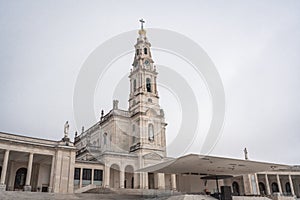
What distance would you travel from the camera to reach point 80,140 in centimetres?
5781

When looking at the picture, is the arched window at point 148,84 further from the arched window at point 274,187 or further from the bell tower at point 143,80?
the arched window at point 274,187

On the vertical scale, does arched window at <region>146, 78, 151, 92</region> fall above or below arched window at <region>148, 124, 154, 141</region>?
above

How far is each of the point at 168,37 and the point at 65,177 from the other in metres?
19.2

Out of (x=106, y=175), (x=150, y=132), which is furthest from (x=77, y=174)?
(x=150, y=132)

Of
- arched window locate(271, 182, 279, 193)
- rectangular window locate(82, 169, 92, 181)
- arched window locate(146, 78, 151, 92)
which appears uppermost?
arched window locate(146, 78, 151, 92)

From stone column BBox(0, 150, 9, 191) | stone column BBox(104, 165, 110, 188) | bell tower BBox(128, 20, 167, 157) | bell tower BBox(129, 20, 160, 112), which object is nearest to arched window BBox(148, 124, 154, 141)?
bell tower BBox(128, 20, 167, 157)

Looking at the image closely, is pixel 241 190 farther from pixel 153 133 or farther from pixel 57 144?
pixel 57 144

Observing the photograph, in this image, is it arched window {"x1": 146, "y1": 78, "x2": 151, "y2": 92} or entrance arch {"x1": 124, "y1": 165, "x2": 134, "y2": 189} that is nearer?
entrance arch {"x1": 124, "y1": 165, "x2": 134, "y2": 189}

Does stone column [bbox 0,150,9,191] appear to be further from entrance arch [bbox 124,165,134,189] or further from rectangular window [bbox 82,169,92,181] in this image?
entrance arch [bbox 124,165,134,189]

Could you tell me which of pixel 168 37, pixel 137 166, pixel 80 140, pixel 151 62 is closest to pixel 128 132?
pixel 137 166

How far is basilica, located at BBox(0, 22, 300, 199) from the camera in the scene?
26906 mm

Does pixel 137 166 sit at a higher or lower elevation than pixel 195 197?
higher

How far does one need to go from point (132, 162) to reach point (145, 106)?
10.1 m

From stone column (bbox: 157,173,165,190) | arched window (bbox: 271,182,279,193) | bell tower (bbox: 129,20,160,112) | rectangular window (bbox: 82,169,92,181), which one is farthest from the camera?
arched window (bbox: 271,182,279,193)
